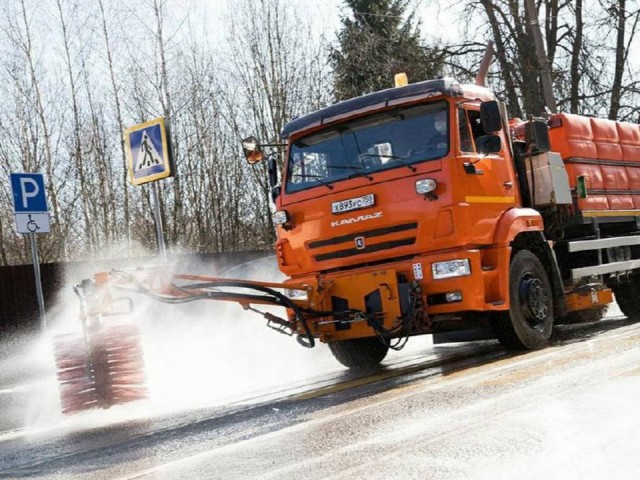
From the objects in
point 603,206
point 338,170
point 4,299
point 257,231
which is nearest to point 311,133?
point 338,170

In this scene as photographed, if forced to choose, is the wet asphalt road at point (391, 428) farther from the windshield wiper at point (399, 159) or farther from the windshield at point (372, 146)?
the windshield at point (372, 146)

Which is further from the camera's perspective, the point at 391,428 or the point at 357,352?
the point at 357,352

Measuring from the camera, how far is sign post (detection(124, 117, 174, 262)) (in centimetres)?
1129

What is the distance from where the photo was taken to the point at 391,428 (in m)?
5.31

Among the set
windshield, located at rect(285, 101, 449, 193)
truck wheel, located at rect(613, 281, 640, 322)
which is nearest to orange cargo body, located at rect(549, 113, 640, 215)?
truck wheel, located at rect(613, 281, 640, 322)

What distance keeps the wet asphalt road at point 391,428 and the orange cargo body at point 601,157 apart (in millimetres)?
2175

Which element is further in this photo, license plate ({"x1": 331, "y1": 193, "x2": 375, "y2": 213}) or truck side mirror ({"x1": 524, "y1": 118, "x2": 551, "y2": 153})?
truck side mirror ({"x1": 524, "y1": 118, "x2": 551, "y2": 153})

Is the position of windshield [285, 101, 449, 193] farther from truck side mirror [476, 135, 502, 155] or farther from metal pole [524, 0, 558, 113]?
metal pole [524, 0, 558, 113]

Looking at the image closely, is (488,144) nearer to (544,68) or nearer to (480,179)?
(480,179)

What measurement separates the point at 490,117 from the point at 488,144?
→ 281 mm

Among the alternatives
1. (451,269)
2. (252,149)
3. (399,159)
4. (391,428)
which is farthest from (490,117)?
(391,428)

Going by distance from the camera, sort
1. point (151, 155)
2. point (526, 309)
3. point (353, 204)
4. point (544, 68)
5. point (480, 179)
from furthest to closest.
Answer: point (544, 68), point (151, 155), point (526, 309), point (353, 204), point (480, 179)

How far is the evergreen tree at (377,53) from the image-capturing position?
2341 centimetres

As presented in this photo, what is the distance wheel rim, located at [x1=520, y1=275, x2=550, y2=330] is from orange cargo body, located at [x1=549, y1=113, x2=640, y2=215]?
156 cm
